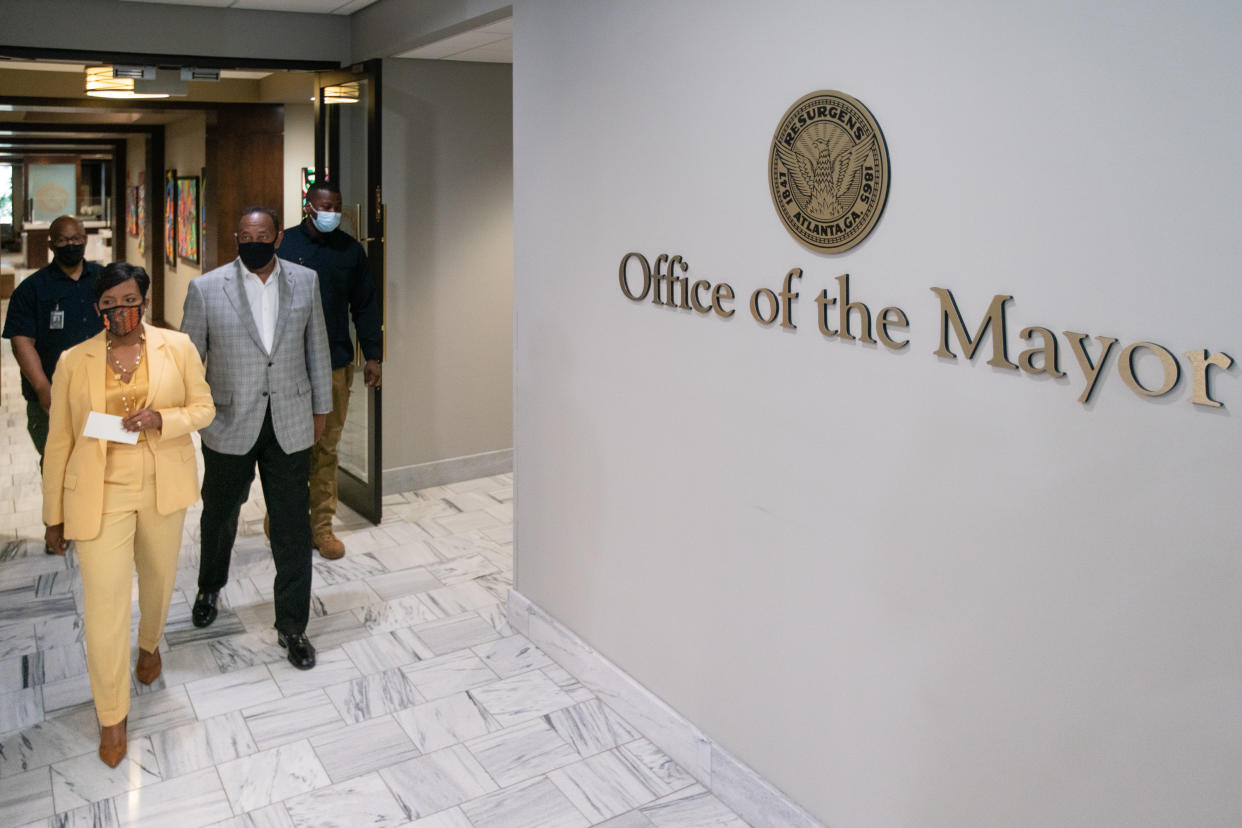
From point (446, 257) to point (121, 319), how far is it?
126 inches

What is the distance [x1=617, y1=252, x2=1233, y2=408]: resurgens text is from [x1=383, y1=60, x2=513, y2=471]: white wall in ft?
10.4

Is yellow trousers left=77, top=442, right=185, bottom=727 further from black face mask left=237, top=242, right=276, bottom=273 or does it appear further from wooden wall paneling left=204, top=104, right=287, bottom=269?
wooden wall paneling left=204, top=104, right=287, bottom=269

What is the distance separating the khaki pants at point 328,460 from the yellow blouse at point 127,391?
181 centimetres

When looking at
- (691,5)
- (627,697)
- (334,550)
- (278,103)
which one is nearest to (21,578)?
(334,550)

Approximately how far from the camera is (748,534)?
3.07 metres

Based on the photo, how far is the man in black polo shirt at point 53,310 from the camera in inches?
185

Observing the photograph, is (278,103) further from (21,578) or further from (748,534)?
(748,534)

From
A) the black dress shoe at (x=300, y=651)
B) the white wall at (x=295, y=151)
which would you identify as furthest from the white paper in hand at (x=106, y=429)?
the white wall at (x=295, y=151)

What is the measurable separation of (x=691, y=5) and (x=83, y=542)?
2443 millimetres

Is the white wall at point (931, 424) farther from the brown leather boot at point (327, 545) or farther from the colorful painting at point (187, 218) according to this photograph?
the colorful painting at point (187, 218)

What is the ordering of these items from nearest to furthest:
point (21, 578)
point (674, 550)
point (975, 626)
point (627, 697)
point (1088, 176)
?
point (1088, 176) < point (975, 626) < point (674, 550) < point (627, 697) < point (21, 578)

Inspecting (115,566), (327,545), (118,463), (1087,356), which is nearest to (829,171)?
(1087,356)

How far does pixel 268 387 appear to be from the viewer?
385 cm

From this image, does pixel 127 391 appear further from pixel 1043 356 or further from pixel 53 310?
pixel 1043 356
